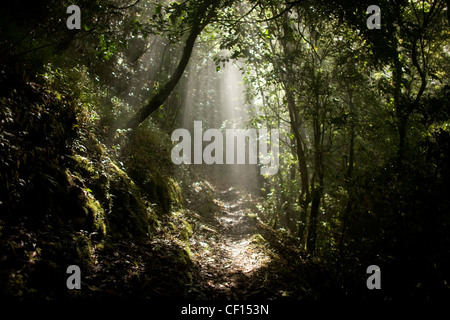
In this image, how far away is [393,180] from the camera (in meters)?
4.95

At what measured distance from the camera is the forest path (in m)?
5.21

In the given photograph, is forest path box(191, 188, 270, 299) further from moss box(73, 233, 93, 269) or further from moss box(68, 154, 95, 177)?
moss box(68, 154, 95, 177)

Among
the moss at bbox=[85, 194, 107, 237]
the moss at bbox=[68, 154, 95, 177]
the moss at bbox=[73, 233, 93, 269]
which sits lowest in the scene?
the moss at bbox=[73, 233, 93, 269]

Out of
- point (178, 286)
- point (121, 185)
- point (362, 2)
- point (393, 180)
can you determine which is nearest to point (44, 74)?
point (121, 185)

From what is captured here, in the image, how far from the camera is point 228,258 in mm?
7293

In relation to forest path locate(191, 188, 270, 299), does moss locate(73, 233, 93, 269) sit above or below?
above

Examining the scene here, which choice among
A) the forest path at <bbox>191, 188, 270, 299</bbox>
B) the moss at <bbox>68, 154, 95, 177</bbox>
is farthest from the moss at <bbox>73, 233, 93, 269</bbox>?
the forest path at <bbox>191, 188, 270, 299</bbox>

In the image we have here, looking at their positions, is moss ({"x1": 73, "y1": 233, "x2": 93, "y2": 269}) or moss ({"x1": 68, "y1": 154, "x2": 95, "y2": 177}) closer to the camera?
moss ({"x1": 73, "y1": 233, "x2": 93, "y2": 269})

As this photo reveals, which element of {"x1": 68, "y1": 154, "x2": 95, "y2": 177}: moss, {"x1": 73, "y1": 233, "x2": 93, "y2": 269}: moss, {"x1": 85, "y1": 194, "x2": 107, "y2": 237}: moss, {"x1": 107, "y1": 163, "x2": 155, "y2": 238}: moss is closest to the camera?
{"x1": 73, "y1": 233, "x2": 93, "y2": 269}: moss

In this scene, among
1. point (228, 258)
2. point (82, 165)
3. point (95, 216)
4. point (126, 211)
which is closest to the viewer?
point (95, 216)

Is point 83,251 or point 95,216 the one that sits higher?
point 95,216

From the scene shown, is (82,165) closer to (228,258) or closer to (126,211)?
(126,211)

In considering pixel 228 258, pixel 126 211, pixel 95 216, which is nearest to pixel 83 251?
pixel 95 216

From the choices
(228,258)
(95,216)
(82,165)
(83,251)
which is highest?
(82,165)
